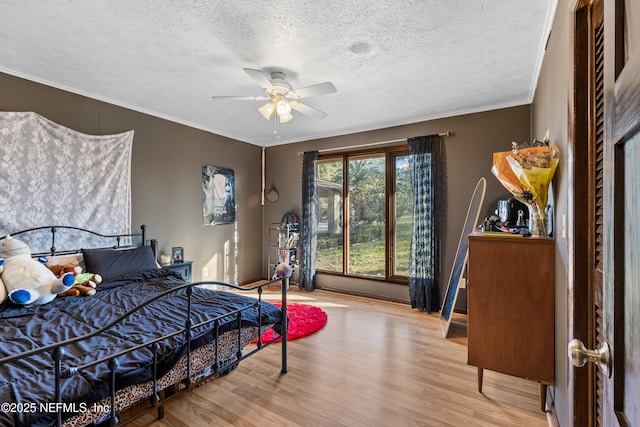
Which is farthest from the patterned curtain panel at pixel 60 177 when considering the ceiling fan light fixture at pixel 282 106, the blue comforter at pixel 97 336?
the ceiling fan light fixture at pixel 282 106

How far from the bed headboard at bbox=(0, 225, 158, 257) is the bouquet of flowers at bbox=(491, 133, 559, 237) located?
3678 millimetres

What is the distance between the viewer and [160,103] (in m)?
3.44

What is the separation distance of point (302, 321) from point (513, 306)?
212 centimetres

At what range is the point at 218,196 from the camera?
4.59 meters

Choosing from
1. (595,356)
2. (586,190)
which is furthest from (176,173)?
(595,356)

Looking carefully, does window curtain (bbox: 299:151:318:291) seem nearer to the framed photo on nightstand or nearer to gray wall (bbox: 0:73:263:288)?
gray wall (bbox: 0:73:263:288)

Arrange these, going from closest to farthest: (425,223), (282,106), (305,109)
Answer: (282,106) → (305,109) → (425,223)

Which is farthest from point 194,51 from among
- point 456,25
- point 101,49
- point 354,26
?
point 456,25

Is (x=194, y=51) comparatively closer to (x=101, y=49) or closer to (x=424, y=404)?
(x=101, y=49)

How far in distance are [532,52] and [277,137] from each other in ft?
11.5

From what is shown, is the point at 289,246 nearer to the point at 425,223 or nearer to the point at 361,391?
the point at 425,223

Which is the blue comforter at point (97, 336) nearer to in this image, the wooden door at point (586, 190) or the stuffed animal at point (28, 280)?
the stuffed animal at point (28, 280)

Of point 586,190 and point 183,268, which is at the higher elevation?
point 586,190

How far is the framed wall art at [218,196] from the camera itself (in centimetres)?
439
